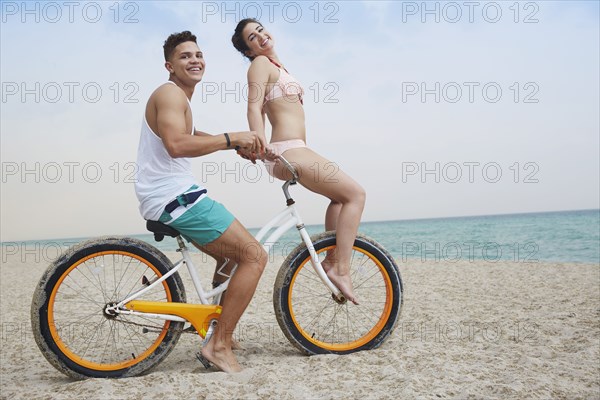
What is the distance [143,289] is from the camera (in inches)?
122

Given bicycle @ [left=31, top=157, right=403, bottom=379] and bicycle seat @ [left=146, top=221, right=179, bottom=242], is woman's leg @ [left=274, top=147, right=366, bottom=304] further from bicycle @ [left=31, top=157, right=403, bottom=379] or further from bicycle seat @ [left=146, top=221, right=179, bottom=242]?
bicycle seat @ [left=146, top=221, right=179, bottom=242]

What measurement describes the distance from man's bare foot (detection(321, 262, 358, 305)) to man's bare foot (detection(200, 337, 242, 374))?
32.0 inches

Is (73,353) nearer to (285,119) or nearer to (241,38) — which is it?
(285,119)

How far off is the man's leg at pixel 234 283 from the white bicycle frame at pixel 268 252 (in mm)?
140

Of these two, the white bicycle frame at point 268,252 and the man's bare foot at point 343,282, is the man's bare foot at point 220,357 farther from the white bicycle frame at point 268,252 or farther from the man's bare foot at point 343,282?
the man's bare foot at point 343,282

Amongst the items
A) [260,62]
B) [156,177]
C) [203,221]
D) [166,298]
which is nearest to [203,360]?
[166,298]

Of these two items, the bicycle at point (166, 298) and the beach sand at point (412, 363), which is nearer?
the beach sand at point (412, 363)

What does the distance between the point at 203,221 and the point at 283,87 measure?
1.02 metres

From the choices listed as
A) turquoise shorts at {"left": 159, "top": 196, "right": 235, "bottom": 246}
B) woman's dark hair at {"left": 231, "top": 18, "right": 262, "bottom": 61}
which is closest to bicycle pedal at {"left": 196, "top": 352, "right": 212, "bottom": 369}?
turquoise shorts at {"left": 159, "top": 196, "right": 235, "bottom": 246}

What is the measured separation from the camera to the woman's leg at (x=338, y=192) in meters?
3.38

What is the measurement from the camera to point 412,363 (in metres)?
3.28

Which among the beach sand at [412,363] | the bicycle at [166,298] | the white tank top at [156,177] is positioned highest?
the white tank top at [156,177]

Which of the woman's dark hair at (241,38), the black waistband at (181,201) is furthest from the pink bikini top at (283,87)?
the black waistband at (181,201)

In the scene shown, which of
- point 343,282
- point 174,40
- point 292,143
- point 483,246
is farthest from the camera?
point 483,246
